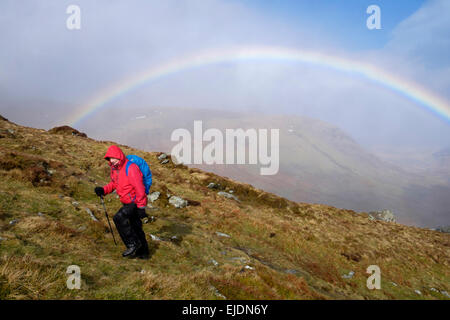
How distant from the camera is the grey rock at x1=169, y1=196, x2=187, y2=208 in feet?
55.6

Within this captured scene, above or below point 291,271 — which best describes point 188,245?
above

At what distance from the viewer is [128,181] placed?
6621mm

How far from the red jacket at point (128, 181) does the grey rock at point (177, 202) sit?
34.1 ft

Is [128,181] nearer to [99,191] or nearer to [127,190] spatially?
[127,190]

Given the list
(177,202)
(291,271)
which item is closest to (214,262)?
(291,271)

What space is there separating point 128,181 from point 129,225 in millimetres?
1550

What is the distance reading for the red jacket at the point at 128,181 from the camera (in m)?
6.49

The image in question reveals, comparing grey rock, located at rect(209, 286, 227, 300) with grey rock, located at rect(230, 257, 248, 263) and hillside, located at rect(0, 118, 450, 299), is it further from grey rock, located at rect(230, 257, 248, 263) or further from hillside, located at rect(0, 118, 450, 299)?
grey rock, located at rect(230, 257, 248, 263)

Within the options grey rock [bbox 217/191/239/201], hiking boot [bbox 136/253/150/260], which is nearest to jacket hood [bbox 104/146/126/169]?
hiking boot [bbox 136/253/150/260]

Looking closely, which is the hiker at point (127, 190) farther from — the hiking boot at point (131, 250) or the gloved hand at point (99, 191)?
the hiking boot at point (131, 250)

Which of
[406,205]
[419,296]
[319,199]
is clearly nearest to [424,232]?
[419,296]

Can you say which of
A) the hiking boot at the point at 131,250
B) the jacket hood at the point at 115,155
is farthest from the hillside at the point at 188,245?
the jacket hood at the point at 115,155
